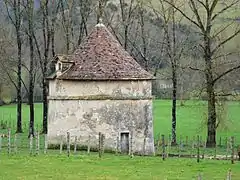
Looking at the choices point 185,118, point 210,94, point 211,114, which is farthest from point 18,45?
point 185,118

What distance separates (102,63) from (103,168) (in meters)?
12.8

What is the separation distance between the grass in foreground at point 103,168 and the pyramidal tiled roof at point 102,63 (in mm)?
7542

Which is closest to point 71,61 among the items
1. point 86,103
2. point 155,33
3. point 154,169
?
point 86,103

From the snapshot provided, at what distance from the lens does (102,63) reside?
40.3m

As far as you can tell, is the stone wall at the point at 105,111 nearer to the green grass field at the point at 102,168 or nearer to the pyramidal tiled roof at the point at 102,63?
the pyramidal tiled roof at the point at 102,63

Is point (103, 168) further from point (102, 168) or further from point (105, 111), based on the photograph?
point (105, 111)

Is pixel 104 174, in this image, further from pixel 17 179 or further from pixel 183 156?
pixel 183 156

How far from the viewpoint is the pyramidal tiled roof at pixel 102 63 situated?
3972 centimetres

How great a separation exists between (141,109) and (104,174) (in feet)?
47.1

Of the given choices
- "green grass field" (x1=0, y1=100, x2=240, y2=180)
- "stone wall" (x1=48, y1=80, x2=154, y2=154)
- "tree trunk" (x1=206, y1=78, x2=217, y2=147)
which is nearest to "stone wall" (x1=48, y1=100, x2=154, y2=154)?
"stone wall" (x1=48, y1=80, x2=154, y2=154)

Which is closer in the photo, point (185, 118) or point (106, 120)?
point (106, 120)

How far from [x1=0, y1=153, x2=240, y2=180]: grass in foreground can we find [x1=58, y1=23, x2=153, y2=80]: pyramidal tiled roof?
754 centimetres

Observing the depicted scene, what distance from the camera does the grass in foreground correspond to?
85.0 ft

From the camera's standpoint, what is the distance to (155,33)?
244 ft
